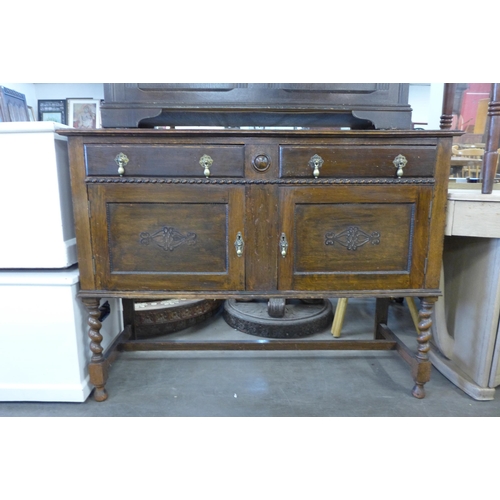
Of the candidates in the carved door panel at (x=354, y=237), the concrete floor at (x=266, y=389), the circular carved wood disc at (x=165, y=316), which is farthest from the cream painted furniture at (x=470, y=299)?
the circular carved wood disc at (x=165, y=316)

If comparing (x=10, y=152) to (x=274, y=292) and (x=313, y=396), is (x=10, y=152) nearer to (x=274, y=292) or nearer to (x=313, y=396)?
(x=274, y=292)

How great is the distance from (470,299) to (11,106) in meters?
2.57

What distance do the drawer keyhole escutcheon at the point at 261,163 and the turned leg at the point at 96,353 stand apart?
837 mm

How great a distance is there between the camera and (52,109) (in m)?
5.42

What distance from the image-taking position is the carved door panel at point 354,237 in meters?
1.35

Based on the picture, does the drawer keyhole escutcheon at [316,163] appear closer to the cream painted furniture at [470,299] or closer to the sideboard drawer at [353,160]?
the sideboard drawer at [353,160]

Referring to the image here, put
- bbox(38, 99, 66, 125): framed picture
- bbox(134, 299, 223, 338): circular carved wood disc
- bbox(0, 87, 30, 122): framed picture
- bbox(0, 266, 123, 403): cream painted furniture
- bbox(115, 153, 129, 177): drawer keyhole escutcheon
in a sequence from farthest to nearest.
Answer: bbox(38, 99, 66, 125): framed picture → bbox(134, 299, 223, 338): circular carved wood disc → bbox(0, 87, 30, 122): framed picture → bbox(0, 266, 123, 403): cream painted furniture → bbox(115, 153, 129, 177): drawer keyhole escutcheon

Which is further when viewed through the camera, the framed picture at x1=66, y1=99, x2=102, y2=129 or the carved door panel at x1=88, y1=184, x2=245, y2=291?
the framed picture at x1=66, y1=99, x2=102, y2=129

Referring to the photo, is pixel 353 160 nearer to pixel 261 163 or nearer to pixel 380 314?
pixel 261 163

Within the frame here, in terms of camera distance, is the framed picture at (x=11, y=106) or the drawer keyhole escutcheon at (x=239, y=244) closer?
the drawer keyhole escutcheon at (x=239, y=244)

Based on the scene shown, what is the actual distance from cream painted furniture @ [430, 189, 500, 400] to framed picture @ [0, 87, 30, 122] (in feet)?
7.02

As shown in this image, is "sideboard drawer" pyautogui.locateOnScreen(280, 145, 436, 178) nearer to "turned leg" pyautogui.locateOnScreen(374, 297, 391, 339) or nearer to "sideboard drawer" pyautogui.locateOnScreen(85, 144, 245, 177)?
"sideboard drawer" pyautogui.locateOnScreen(85, 144, 245, 177)

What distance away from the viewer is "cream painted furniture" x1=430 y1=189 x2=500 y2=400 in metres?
1.45

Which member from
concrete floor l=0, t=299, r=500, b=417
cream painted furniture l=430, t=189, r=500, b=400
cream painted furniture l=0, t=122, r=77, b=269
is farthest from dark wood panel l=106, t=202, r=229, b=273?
cream painted furniture l=430, t=189, r=500, b=400
